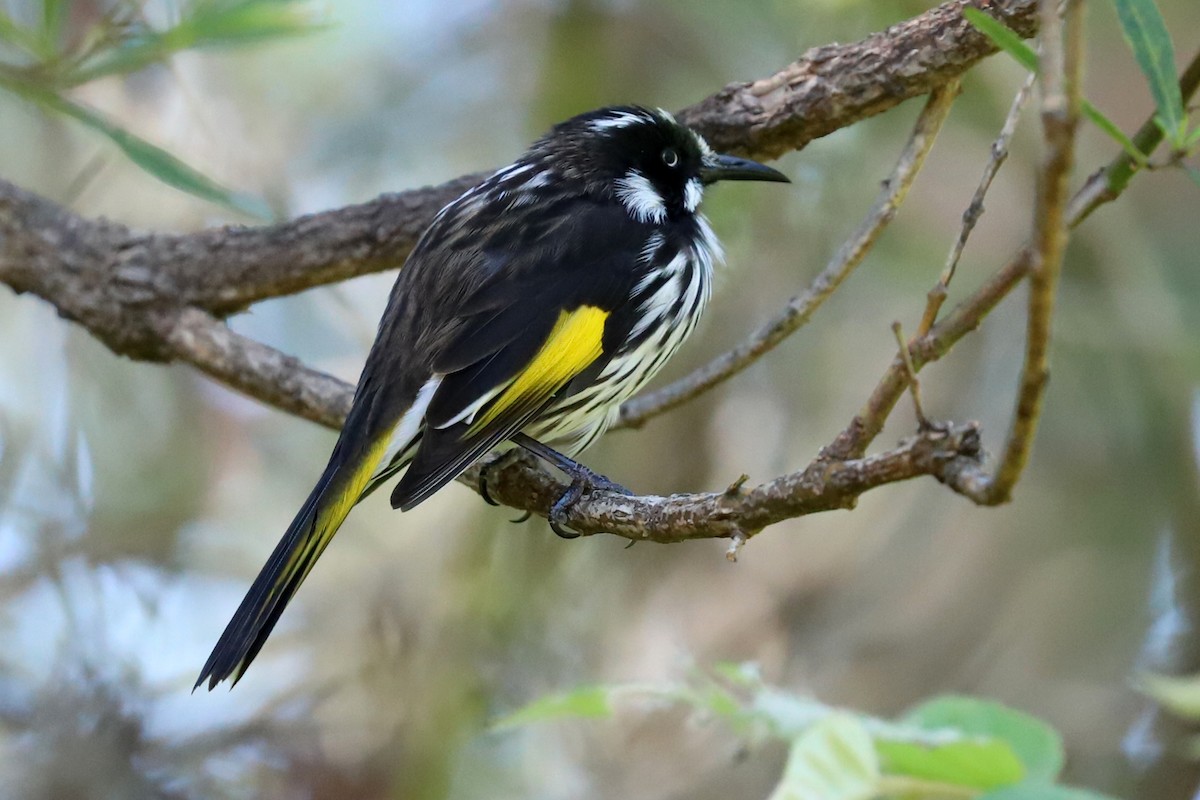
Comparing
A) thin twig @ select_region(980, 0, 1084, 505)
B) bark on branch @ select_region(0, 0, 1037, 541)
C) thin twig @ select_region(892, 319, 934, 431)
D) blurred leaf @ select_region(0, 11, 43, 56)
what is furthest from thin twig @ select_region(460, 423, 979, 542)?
blurred leaf @ select_region(0, 11, 43, 56)

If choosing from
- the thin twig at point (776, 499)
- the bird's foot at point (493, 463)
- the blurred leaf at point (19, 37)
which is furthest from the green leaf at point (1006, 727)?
the blurred leaf at point (19, 37)

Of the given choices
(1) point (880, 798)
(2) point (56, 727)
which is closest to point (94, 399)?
(2) point (56, 727)

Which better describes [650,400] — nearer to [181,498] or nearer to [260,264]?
[260,264]

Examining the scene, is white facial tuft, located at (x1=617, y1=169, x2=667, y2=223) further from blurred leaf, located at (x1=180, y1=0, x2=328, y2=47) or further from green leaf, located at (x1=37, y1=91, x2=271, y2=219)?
green leaf, located at (x1=37, y1=91, x2=271, y2=219)

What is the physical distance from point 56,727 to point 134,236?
5.98 ft

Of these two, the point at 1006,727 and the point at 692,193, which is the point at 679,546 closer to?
the point at 692,193

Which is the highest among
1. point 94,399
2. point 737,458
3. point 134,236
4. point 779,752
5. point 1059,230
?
point 94,399

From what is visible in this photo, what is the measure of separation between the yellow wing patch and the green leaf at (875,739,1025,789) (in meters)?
1.44

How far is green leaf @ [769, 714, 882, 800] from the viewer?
1.48 meters

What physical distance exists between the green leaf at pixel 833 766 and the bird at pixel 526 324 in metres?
1.32

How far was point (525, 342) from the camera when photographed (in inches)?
116

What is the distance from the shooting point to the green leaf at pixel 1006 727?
5.58 ft

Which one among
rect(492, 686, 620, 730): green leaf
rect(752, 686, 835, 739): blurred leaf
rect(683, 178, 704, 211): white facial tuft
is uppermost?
rect(683, 178, 704, 211): white facial tuft

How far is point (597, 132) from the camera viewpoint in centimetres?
355
